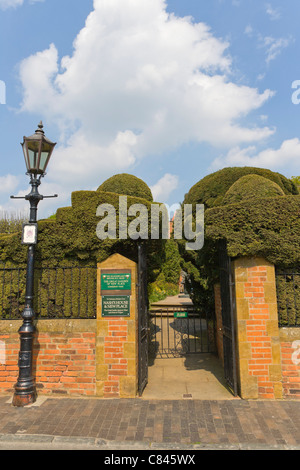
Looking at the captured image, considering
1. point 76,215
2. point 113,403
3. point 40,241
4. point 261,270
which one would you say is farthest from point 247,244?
point 40,241

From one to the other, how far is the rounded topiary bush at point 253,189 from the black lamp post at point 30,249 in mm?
4249

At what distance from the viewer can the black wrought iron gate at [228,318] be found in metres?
5.04

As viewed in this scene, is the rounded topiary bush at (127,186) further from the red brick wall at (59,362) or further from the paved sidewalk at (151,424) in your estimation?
the paved sidewalk at (151,424)

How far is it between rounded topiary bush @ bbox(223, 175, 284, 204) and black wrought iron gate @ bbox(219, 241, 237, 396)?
5.26ft

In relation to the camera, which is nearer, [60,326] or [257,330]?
[257,330]

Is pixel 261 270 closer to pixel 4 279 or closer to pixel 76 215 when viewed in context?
pixel 76 215

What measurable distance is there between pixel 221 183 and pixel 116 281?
641cm

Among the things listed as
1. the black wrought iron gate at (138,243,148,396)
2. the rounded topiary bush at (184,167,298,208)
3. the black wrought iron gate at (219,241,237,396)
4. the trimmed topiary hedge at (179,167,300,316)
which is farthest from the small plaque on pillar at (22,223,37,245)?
the rounded topiary bush at (184,167,298,208)

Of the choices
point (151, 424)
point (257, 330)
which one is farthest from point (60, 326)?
point (257, 330)

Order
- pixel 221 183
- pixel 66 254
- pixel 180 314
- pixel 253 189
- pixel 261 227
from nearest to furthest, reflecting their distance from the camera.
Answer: pixel 261 227 < pixel 66 254 < pixel 253 189 < pixel 180 314 < pixel 221 183

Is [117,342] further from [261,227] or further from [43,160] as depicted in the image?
[43,160]

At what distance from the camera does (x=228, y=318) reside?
5398mm

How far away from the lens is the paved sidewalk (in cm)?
362

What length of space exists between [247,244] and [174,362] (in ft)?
12.8
